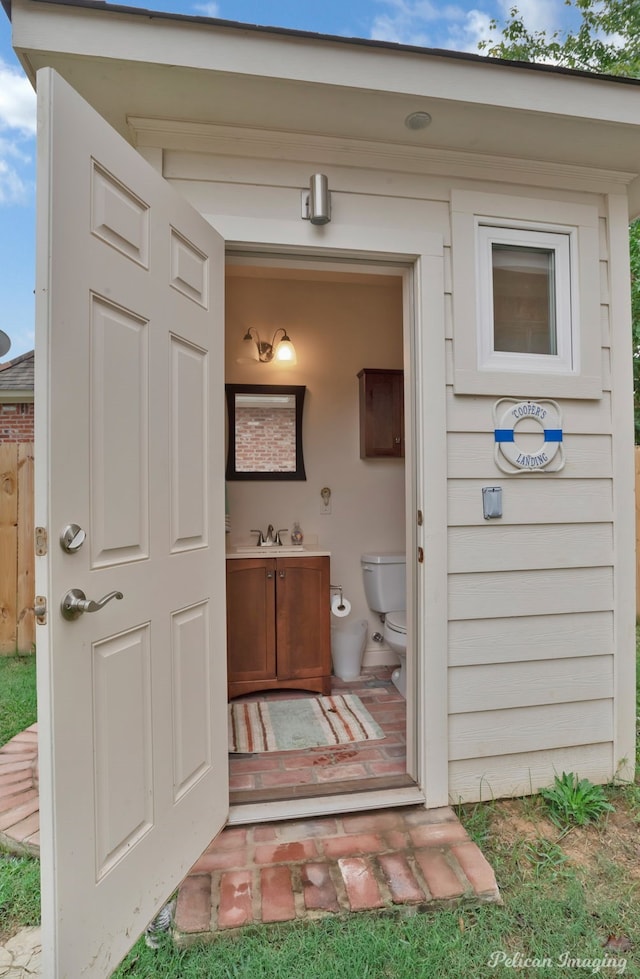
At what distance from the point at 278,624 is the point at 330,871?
139cm

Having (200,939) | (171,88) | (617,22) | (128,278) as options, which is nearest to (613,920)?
(200,939)

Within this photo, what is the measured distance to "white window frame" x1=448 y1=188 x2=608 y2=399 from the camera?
6.13 feet

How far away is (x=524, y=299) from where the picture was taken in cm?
199

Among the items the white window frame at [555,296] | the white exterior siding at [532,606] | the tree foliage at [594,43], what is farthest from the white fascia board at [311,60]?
the tree foliage at [594,43]

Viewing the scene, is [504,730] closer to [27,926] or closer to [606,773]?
[606,773]

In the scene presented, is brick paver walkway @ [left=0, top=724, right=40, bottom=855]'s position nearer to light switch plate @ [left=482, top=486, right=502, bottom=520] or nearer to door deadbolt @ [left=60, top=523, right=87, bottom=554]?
door deadbolt @ [left=60, top=523, right=87, bottom=554]

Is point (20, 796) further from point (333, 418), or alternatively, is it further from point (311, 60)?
point (311, 60)

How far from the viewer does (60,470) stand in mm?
1115

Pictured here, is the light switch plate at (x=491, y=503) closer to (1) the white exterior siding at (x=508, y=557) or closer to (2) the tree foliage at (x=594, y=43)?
(1) the white exterior siding at (x=508, y=557)

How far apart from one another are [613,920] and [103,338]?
212 centimetres

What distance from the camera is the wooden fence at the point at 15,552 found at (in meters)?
3.28

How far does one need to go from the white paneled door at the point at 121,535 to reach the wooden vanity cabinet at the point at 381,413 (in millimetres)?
1664

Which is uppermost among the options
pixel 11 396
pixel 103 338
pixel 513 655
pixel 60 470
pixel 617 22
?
pixel 617 22

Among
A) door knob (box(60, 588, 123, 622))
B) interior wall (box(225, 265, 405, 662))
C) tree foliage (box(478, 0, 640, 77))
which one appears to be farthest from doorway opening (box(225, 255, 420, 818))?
tree foliage (box(478, 0, 640, 77))
